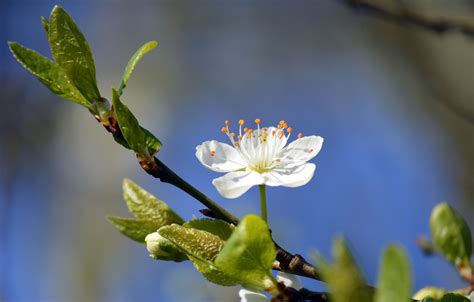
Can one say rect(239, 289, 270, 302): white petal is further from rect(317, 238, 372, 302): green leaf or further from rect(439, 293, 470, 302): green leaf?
rect(317, 238, 372, 302): green leaf

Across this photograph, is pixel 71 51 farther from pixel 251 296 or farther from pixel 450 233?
pixel 450 233

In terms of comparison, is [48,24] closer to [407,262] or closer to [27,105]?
[407,262]

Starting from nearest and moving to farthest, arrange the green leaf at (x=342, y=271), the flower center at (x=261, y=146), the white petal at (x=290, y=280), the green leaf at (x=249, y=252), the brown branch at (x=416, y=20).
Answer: the green leaf at (x=342, y=271)
the green leaf at (x=249, y=252)
the white petal at (x=290, y=280)
the flower center at (x=261, y=146)
the brown branch at (x=416, y=20)

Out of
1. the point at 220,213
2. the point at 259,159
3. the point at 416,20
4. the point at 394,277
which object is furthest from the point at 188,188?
the point at 416,20

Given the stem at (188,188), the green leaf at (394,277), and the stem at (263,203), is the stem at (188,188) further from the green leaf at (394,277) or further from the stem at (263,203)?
the green leaf at (394,277)

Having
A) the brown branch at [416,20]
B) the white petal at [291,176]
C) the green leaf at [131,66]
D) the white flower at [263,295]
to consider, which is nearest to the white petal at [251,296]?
the white flower at [263,295]

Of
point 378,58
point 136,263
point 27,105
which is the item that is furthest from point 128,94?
point 378,58
